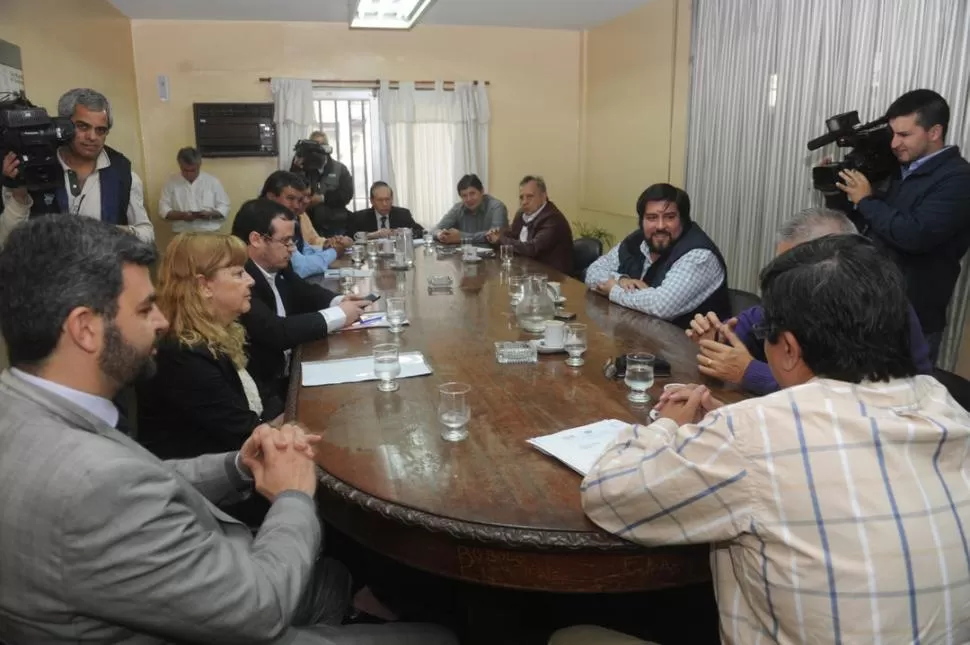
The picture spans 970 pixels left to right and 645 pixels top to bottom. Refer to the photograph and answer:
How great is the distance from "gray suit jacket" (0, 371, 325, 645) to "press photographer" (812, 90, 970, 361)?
2.71 m

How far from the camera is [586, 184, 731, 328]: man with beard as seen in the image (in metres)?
2.71

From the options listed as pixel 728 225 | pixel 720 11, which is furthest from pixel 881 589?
pixel 720 11

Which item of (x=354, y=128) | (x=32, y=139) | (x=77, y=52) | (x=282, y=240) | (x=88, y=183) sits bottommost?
(x=282, y=240)

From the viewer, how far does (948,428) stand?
941 mm

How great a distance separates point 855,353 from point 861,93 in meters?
3.29

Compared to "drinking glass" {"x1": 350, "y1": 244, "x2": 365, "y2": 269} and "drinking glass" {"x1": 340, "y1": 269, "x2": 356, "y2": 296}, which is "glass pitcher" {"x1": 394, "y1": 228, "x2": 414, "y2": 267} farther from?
"drinking glass" {"x1": 340, "y1": 269, "x2": 356, "y2": 296}

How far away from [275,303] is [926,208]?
8.40 ft

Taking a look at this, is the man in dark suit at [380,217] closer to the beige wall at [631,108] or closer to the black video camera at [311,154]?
the black video camera at [311,154]

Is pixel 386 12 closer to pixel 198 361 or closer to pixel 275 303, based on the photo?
pixel 275 303

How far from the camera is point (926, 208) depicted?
269 centimetres

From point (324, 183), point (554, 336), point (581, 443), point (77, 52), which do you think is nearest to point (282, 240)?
point (554, 336)

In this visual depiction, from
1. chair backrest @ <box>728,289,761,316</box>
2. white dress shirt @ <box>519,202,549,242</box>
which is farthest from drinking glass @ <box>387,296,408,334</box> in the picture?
white dress shirt @ <box>519,202,549,242</box>

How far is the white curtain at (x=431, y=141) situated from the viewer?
6512 millimetres

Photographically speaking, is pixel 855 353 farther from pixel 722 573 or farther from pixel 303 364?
pixel 303 364
